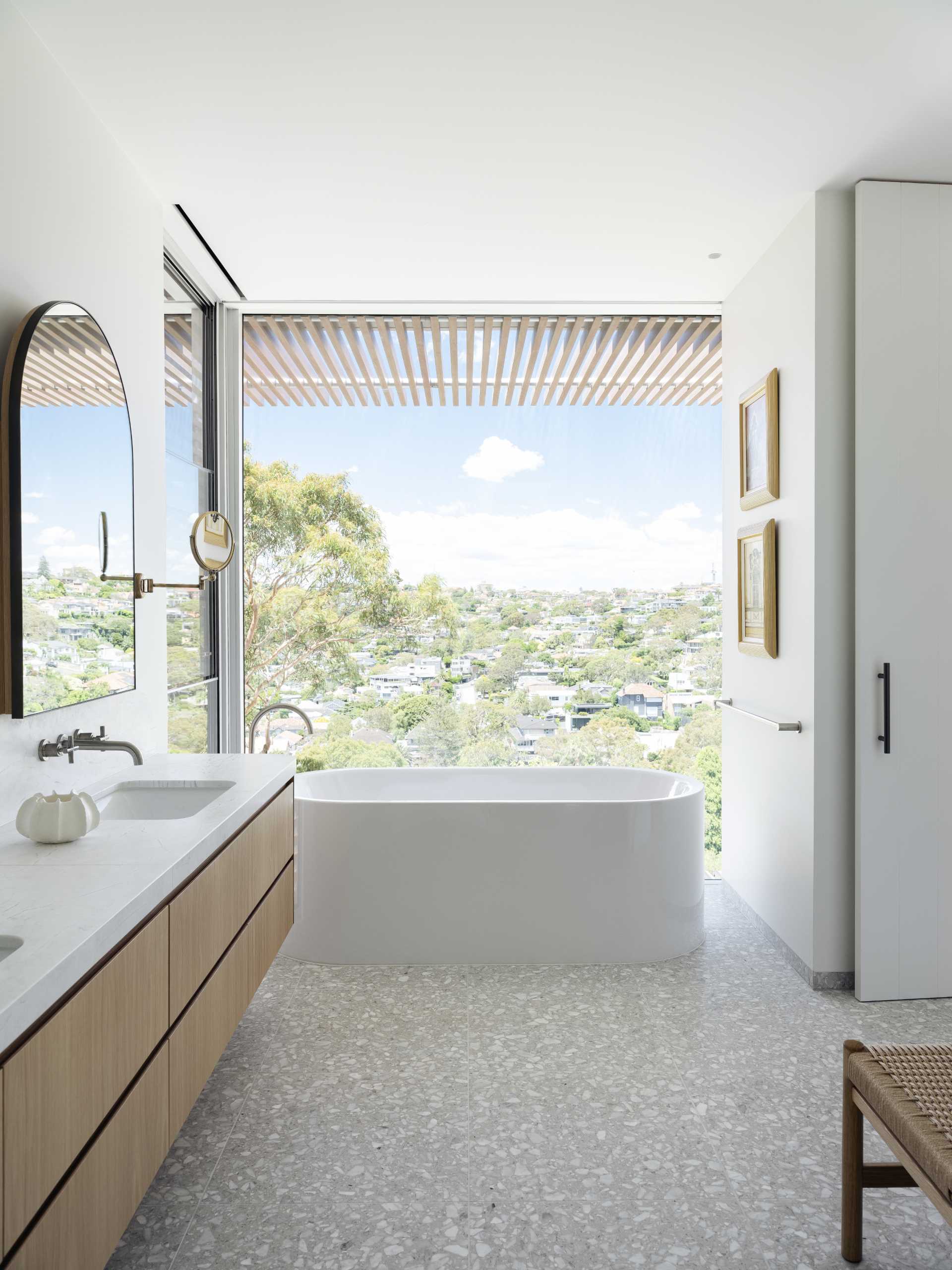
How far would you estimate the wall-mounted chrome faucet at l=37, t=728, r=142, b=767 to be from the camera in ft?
6.49

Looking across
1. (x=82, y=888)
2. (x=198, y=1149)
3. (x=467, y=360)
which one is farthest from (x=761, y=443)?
(x=198, y=1149)

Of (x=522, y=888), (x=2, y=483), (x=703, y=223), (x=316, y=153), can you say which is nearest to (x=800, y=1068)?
(x=522, y=888)

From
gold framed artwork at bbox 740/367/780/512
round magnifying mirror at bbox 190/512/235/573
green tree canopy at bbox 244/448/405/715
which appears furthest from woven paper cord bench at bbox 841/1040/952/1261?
green tree canopy at bbox 244/448/405/715

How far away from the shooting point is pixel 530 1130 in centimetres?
201

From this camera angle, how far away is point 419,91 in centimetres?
219

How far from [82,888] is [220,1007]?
60 cm

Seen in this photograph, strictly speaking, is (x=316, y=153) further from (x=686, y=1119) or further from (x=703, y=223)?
(x=686, y=1119)

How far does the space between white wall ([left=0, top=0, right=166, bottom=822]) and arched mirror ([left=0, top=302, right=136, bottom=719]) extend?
0.07 metres

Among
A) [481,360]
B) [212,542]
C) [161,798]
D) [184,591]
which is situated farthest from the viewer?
[481,360]

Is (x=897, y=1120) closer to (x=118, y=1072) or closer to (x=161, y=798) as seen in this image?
(x=118, y=1072)

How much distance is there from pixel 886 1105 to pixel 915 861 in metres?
1.43

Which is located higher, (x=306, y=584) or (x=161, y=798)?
(x=306, y=584)

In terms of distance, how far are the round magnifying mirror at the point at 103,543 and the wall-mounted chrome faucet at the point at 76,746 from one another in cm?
44

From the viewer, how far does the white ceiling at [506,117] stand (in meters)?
1.94
